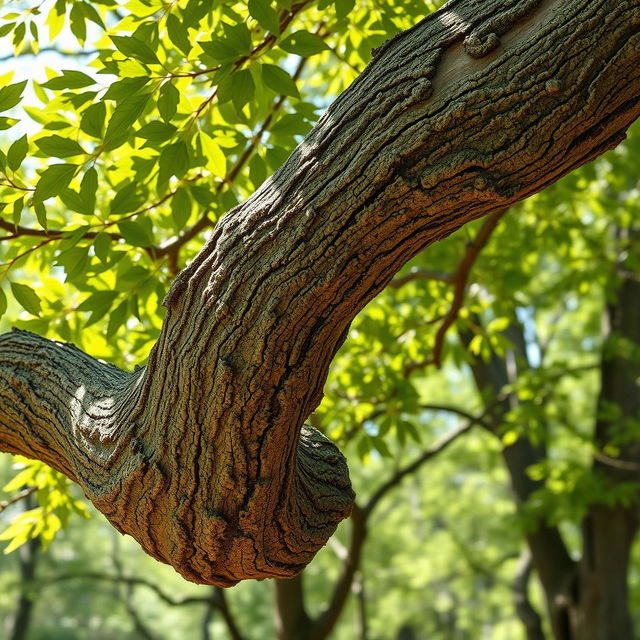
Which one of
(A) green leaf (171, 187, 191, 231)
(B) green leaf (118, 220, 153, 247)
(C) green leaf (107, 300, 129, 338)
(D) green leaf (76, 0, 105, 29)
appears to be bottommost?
(C) green leaf (107, 300, 129, 338)

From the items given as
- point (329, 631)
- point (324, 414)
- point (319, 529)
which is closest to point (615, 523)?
point (329, 631)

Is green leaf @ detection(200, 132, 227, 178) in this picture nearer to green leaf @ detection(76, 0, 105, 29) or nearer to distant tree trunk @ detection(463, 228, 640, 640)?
green leaf @ detection(76, 0, 105, 29)

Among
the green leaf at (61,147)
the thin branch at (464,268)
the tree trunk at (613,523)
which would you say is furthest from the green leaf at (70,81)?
the tree trunk at (613,523)

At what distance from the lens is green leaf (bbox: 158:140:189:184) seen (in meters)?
2.60

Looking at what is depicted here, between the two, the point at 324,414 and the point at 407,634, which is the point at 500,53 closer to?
the point at 324,414

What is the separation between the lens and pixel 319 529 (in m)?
2.46

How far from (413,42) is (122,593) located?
35.4m

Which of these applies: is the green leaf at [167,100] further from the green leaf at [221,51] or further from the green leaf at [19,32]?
the green leaf at [19,32]

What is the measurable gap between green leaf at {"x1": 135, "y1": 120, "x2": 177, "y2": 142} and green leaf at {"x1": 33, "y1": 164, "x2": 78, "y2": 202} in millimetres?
270

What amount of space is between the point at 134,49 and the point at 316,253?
1.07m

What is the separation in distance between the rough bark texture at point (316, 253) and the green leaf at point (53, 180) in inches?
22.3

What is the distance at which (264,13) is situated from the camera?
2.40m

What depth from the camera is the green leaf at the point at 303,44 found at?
8.60 ft

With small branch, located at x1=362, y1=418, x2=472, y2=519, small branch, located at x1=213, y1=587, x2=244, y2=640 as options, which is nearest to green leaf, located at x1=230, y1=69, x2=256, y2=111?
small branch, located at x1=362, y1=418, x2=472, y2=519
